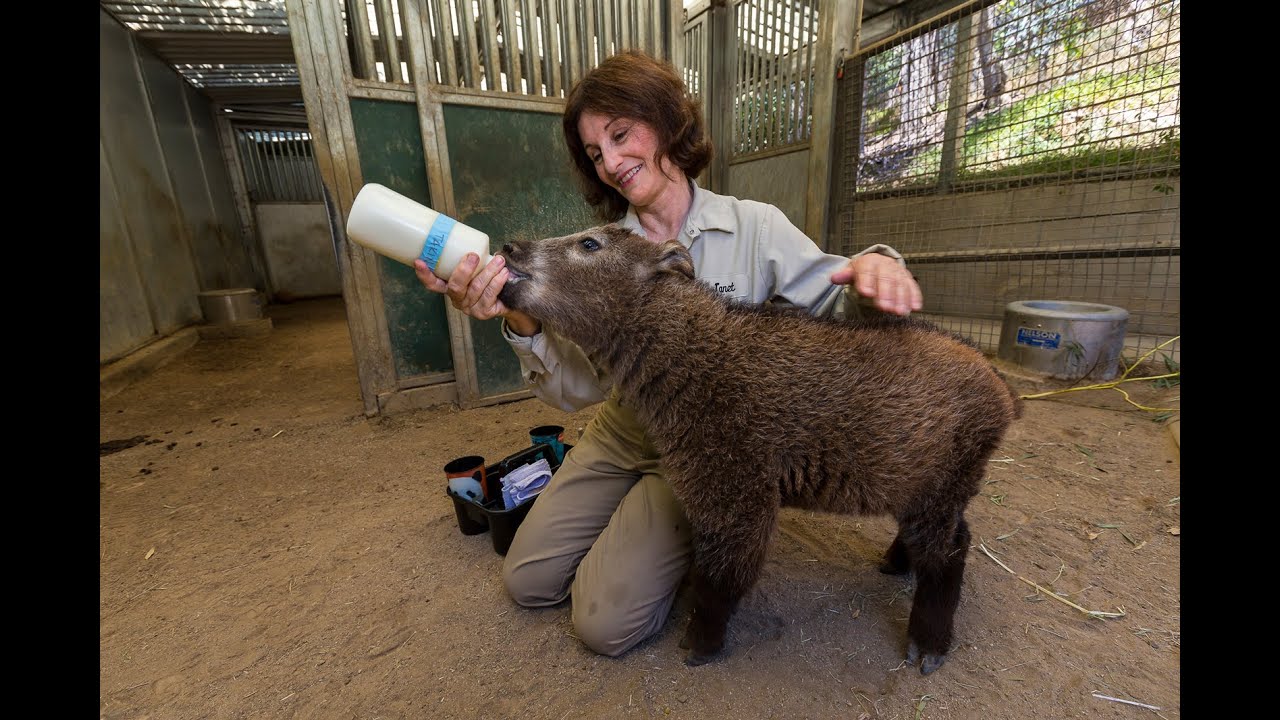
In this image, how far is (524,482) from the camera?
293 cm

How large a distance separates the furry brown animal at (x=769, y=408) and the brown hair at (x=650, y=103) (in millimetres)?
731

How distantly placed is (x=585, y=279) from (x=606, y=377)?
0.58m

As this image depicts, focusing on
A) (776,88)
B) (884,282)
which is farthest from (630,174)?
(776,88)

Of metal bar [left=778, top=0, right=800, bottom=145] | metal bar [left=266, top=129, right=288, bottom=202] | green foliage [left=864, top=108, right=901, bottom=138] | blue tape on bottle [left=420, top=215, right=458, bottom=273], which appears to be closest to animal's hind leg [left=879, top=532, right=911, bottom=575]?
blue tape on bottle [left=420, top=215, right=458, bottom=273]

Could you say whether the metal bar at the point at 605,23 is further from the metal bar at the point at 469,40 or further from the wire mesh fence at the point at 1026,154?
the wire mesh fence at the point at 1026,154

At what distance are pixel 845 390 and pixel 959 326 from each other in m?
5.45

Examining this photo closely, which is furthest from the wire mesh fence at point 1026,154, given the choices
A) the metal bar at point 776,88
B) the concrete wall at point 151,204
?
the concrete wall at point 151,204

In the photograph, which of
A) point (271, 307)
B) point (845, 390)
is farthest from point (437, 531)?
point (271, 307)

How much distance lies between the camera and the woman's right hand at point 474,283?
6.16ft

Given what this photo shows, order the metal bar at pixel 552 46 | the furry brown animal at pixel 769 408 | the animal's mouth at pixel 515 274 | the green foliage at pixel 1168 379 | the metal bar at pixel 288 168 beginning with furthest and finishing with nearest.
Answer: the metal bar at pixel 288 168 → the metal bar at pixel 552 46 → the green foliage at pixel 1168 379 → the animal's mouth at pixel 515 274 → the furry brown animal at pixel 769 408

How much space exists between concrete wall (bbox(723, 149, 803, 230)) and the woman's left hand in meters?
3.94

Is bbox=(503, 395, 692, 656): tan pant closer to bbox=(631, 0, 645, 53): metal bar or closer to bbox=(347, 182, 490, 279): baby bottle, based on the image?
bbox=(347, 182, 490, 279): baby bottle

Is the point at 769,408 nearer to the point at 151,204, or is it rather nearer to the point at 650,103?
the point at 650,103

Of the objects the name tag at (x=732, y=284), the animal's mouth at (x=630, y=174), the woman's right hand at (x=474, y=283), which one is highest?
the animal's mouth at (x=630, y=174)
